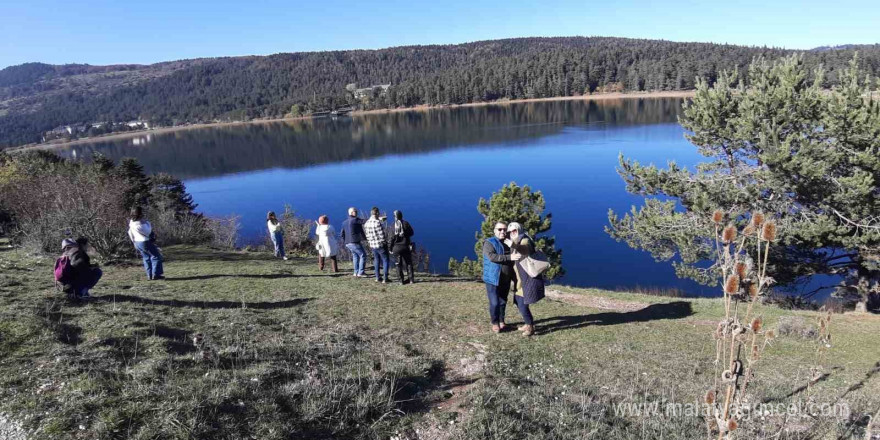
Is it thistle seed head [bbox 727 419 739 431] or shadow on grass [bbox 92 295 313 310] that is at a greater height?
thistle seed head [bbox 727 419 739 431]

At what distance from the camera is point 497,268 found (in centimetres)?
705

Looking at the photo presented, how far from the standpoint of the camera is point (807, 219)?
44.7 ft

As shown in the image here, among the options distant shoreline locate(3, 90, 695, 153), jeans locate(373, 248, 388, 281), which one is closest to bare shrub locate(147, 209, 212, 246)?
jeans locate(373, 248, 388, 281)

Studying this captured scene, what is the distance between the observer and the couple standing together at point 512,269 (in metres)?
6.80

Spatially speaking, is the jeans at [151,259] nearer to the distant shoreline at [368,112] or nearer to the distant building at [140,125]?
the distant shoreline at [368,112]

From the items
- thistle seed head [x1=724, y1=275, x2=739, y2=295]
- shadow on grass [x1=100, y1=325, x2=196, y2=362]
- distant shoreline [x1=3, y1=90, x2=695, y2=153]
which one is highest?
distant shoreline [x1=3, y1=90, x2=695, y2=153]

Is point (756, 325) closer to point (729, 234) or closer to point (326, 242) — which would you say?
point (729, 234)

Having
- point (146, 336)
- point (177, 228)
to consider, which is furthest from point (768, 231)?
point (177, 228)

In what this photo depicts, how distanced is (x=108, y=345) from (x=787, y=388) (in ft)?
27.5

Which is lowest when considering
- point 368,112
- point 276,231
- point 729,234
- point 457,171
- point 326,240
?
point 457,171

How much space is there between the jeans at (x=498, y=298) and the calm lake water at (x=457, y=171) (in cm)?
1878

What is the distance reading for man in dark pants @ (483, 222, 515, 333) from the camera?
6883mm

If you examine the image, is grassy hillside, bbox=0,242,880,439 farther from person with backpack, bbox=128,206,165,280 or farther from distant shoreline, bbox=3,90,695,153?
distant shoreline, bbox=3,90,695,153

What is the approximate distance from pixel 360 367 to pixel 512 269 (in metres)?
2.80
